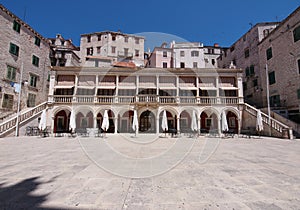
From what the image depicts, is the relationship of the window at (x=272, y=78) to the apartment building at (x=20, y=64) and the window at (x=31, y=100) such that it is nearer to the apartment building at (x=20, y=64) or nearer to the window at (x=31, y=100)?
the apartment building at (x=20, y=64)

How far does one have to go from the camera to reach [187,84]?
22.4 metres

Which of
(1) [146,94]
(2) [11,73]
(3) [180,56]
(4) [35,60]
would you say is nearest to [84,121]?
(1) [146,94]

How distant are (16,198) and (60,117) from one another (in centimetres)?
2181

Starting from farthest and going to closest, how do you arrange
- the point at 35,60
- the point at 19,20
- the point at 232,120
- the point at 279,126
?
the point at 35,60 < the point at 232,120 < the point at 19,20 < the point at 279,126

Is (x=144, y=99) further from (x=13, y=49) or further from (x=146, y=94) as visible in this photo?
(x=13, y=49)

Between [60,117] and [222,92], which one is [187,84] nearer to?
[222,92]

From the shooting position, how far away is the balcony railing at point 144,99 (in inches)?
798

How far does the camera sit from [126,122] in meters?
Answer: 22.4

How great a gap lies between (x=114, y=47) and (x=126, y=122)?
22661 millimetres

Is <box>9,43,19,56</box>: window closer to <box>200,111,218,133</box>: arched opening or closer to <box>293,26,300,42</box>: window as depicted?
<box>200,111,218,133</box>: arched opening

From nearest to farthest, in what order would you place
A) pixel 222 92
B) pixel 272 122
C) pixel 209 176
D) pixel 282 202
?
1. pixel 282 202
2. pixel 209 176
3. pixel 272 122
4. pixel 222 92

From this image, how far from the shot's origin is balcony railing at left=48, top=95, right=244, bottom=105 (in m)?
20.3

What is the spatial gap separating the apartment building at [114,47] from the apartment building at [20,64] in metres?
12.7

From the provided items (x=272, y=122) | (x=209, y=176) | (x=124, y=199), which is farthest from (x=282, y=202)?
(x=272, y=122)
